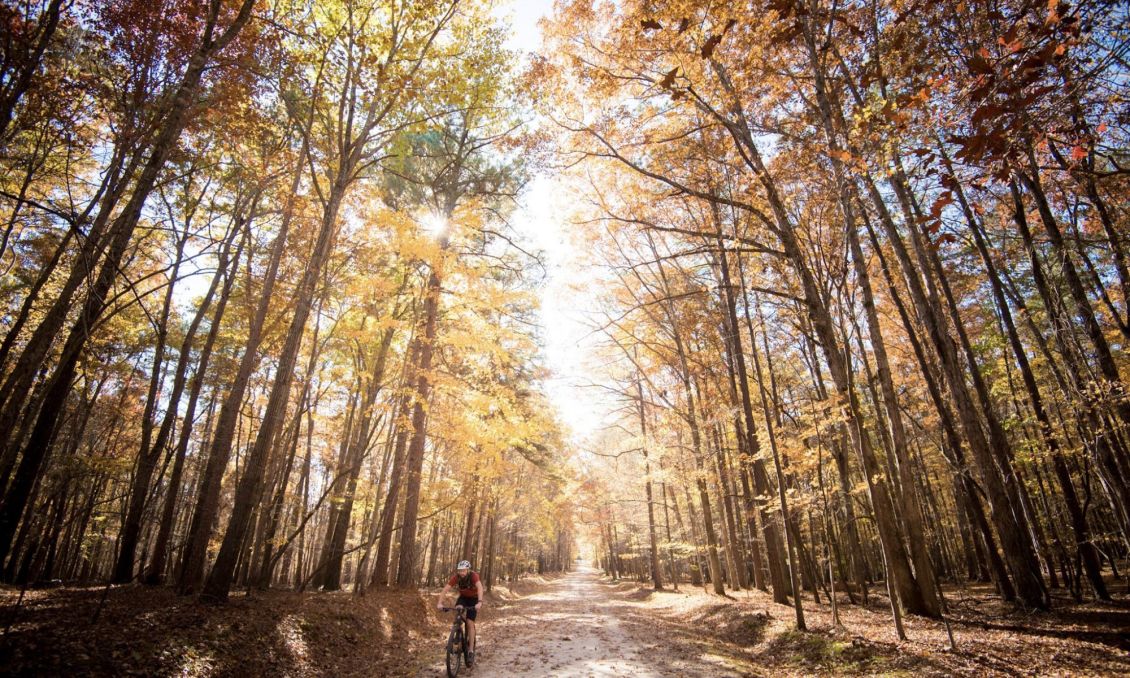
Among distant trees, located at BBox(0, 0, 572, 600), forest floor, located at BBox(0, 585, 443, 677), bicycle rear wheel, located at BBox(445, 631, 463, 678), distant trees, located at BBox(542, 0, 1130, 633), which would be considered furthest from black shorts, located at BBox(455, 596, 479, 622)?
distant trees, located at BBox(542, 0, 1130, 633)

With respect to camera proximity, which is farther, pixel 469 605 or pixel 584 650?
pixel 584 650

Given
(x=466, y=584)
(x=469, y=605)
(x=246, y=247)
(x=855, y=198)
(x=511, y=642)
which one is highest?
(x=246, y=247)

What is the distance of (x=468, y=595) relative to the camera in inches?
291

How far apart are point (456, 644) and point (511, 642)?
3.33 metres

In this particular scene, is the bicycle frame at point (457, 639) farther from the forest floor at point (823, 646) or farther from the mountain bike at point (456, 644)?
the forest floor at point (823, 646)

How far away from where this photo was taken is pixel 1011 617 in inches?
332

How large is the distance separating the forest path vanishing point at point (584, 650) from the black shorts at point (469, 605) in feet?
2.44

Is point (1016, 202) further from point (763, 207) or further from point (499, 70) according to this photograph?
point (499, 70)

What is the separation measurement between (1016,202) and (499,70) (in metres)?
10.5

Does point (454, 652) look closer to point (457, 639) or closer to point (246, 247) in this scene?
point (457, 639)

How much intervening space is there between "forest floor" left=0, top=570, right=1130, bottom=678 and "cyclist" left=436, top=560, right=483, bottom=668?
43 centimetres

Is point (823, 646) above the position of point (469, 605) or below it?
below

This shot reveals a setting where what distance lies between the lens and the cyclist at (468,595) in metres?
7.02

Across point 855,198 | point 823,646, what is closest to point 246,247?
point 855,198
